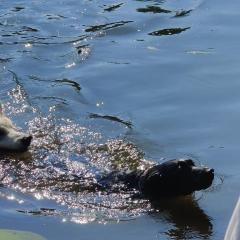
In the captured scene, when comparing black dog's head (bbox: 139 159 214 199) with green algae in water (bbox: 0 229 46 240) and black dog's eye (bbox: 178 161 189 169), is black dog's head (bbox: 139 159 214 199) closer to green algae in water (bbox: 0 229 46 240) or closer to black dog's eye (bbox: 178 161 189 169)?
black dog's eye (bbox: 178 161 189 169)

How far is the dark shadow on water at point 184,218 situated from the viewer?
587cm

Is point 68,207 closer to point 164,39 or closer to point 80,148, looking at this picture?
point 80,148

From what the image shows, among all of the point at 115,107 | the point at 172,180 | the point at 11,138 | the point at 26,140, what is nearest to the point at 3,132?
the point at 11,138

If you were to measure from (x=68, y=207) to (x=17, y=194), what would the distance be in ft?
1.85

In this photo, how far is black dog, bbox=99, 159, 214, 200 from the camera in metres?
6.26

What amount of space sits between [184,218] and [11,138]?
2.45 meters

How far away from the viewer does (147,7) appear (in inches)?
500

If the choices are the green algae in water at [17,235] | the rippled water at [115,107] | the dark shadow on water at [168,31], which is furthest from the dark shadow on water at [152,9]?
the green algae in water at [17,235]

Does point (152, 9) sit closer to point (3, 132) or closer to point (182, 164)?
point (3, 132)

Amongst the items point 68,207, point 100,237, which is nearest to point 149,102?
point 68,207

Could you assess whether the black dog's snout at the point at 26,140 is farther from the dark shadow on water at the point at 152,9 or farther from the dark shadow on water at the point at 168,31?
the dark shadow on water at the point at 152,9

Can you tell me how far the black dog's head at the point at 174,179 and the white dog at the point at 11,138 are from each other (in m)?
1.60

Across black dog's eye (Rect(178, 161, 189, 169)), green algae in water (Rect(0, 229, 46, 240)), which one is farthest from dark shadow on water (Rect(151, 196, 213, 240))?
green algae in water (Rect(0, 229, 46, 240))

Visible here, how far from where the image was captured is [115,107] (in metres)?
8.62
